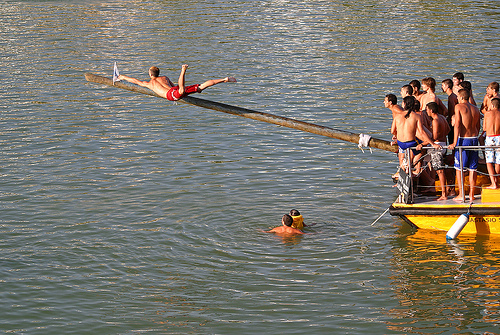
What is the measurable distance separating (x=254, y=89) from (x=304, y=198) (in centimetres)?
1105

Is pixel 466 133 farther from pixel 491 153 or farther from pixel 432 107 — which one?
pixel 432 107

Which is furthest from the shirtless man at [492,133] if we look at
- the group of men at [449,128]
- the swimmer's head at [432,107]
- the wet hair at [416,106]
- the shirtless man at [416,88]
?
the shirtless man at [416,88]

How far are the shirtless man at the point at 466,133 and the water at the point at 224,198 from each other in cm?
134

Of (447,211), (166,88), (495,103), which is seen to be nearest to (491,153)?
(495,103)

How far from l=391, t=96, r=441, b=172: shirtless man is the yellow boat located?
2.40ft

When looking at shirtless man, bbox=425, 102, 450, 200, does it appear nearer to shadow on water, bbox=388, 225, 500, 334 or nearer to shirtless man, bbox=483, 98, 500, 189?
shirtless man, bbox=483, 98, 500, 189

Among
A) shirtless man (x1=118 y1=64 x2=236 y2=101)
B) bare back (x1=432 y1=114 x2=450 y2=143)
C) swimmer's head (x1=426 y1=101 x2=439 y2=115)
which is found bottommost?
bare back (x1=432 y1=114 x2=450 y2=143)

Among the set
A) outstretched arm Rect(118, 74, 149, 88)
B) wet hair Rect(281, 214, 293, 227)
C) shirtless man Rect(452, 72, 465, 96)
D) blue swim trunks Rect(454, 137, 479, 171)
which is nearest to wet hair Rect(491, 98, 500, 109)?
blue swim trunks Rect(454, 137, 479, 171)

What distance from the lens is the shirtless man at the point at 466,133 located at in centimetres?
1443

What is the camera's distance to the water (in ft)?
42.2

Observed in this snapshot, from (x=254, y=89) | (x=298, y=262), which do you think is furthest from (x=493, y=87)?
(x=254, y=89)

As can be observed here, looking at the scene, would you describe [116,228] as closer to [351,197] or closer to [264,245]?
[264,245]

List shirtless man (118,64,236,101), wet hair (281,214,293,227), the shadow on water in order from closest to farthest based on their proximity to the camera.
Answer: the shadow on water → shirtless man (118,64,236,101) → wet hair (281,214,293,227)

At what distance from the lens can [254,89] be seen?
28.2 m
